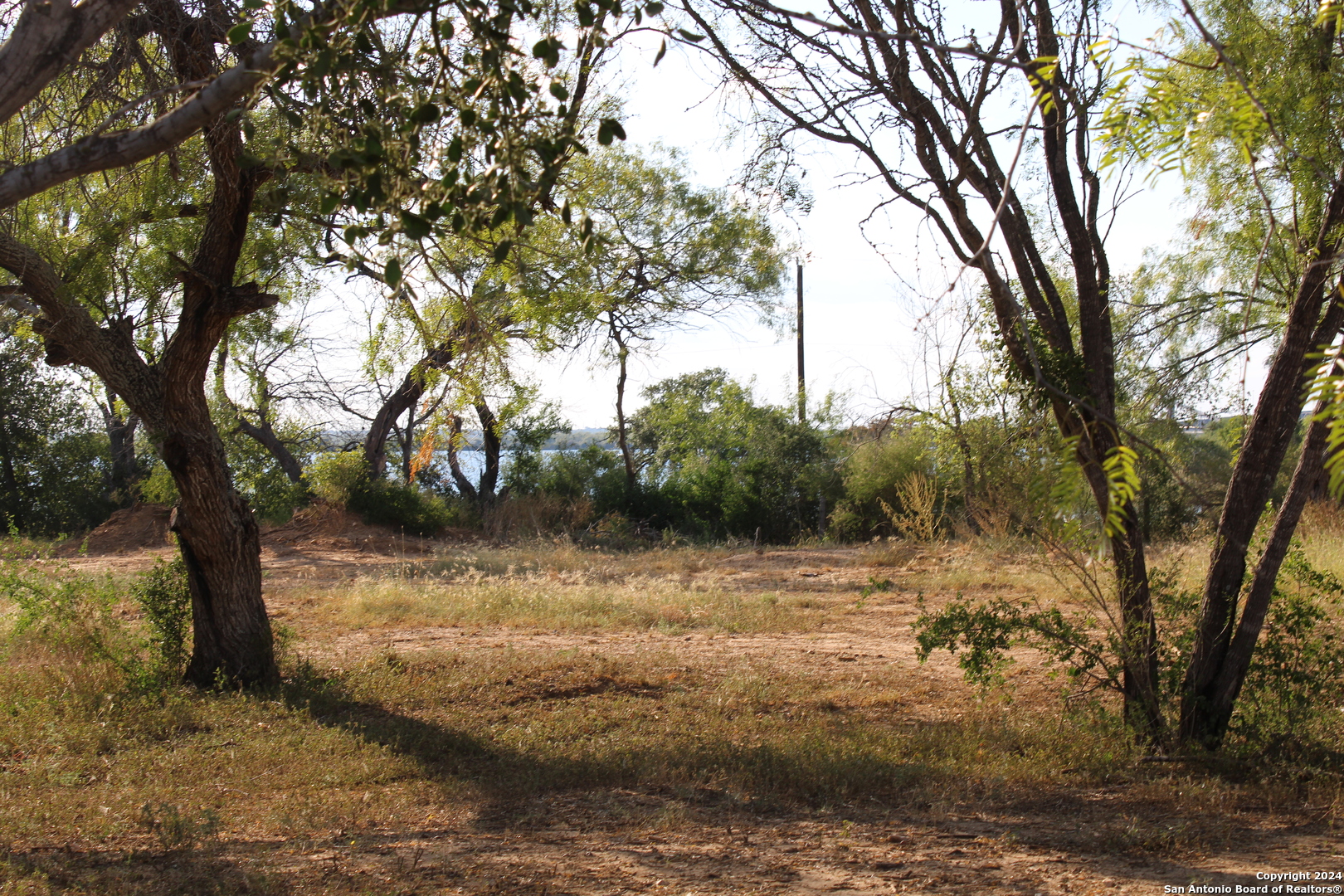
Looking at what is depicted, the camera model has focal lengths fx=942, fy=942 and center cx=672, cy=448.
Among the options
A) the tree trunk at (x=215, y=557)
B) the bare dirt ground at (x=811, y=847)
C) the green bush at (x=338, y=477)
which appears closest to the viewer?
the bare dirt ground at (x=811, y=847)

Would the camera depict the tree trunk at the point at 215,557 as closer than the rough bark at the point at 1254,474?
No

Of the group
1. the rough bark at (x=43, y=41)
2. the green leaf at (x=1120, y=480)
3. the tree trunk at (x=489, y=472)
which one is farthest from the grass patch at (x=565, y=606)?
the tree trunk at (x=489, y=472)

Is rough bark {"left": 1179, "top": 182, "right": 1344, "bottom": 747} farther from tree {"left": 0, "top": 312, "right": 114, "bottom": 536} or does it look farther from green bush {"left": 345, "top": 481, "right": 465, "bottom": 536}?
tree {"left": 0, "top": 312, "right": 114, "bottom": 536}

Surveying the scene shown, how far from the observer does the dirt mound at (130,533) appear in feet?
57.2

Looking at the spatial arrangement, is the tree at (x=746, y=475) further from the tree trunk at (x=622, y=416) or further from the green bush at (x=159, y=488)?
the green bush at (x=159, y=488)

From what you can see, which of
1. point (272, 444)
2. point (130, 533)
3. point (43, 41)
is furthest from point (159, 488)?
point (43, 41)

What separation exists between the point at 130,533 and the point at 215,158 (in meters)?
14.4

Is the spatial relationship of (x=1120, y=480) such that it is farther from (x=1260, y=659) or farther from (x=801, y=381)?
(x=801, y=381)

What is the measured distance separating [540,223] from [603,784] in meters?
8.67

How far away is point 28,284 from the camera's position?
6.16 meters

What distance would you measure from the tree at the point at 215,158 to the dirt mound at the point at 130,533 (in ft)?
28.2

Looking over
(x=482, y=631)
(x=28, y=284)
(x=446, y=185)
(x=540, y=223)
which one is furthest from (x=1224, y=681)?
(x=540, y=223)

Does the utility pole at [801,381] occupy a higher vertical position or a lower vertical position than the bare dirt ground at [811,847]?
higher

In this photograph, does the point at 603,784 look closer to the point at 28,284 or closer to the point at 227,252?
the point at 227,252
